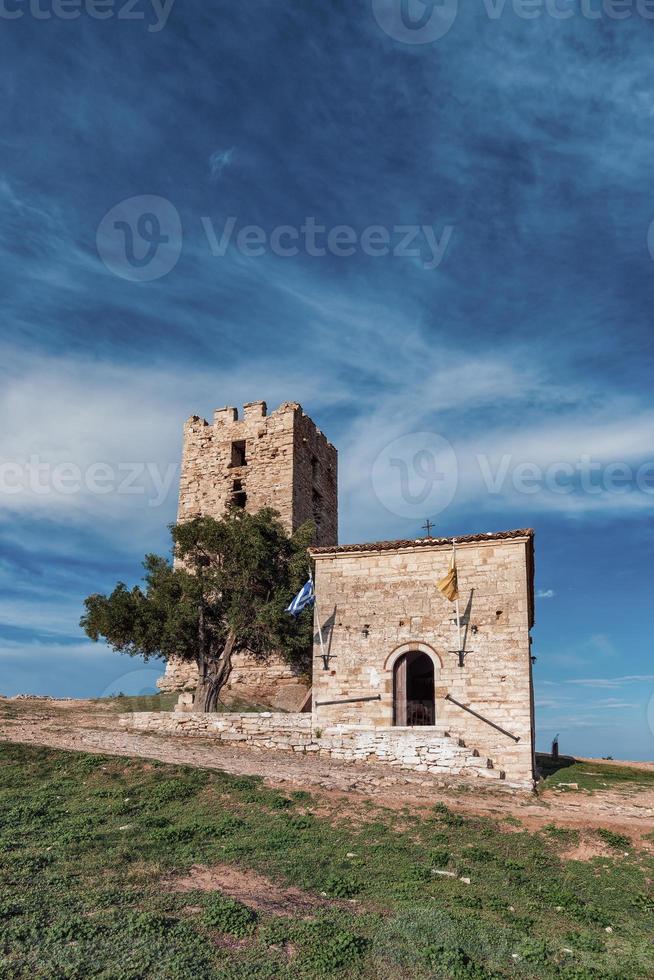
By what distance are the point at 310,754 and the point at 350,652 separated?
305 centimetres

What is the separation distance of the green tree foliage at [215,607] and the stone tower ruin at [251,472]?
8774 millimetres

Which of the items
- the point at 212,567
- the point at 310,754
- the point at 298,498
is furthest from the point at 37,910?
the point at 298,498

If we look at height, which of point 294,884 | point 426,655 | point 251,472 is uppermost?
point 251,472

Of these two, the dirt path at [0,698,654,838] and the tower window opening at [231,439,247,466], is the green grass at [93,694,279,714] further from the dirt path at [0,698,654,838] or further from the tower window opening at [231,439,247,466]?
the tower window opening at [231,439,247,466]

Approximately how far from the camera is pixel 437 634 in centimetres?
2011

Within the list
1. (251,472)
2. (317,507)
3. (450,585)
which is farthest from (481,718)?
(317,507)

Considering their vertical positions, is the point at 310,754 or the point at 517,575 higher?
the point at 517,575

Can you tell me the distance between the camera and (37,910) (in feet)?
26.6

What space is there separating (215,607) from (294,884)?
15.5 m

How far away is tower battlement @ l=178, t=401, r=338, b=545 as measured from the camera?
36250mm

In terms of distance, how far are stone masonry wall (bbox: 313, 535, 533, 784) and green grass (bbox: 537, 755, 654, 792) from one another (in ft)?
5.50

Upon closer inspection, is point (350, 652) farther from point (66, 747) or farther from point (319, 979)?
point (319, 979)

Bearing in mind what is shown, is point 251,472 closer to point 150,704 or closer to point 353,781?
point 150,704

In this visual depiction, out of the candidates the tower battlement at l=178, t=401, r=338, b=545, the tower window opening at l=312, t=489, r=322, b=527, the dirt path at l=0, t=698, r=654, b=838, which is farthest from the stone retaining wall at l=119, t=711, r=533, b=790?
the tower window opening at l=312, t=489, r=322, b=527
